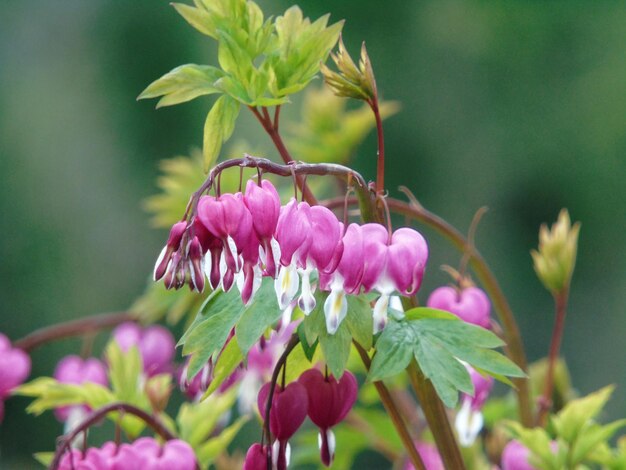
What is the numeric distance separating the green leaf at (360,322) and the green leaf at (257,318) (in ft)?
0.17

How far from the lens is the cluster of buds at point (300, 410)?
0.74 meters

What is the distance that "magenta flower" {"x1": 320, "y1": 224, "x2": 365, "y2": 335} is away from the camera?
2.25 ft

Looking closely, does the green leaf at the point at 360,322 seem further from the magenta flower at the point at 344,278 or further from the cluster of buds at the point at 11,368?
the cluster of buds at the point at 11,368

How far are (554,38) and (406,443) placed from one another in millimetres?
3489

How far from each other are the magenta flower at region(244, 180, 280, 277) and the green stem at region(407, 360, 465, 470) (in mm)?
160

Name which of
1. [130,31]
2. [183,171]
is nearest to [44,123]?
[130,31]

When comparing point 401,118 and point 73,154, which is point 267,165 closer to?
point 401,118

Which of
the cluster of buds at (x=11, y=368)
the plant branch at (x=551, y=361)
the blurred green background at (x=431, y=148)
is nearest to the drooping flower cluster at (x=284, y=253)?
the plant branch at (x=551, y=361)

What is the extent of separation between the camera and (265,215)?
0.68 meters

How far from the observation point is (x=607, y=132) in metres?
3.78

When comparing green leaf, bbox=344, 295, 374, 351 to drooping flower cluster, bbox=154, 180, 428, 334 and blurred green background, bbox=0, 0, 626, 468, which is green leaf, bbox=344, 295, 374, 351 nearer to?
drooping flower cluster, bbox=154, 180, 428, 334

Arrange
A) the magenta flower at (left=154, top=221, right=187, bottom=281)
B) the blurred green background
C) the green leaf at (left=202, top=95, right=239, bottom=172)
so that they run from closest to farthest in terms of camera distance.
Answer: the magenta flower at (left=154, top=221, right=187, bottom=281) → the green leaf at (left=202, top=95, right=239, bottom=172) → the blurred green background

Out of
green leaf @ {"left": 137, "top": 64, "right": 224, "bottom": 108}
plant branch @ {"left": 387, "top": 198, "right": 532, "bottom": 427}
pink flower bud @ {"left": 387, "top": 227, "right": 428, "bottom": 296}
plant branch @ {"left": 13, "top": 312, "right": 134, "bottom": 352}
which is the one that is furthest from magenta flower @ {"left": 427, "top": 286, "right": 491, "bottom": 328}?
plant branch @ {"left": 13, "top": 312, "right": 134, "bottom": 352}

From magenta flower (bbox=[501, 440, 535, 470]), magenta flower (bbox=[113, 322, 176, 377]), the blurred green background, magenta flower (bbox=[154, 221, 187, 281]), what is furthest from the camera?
the blurred green background
